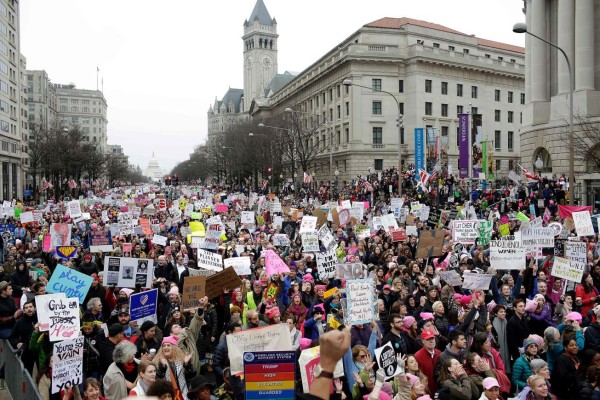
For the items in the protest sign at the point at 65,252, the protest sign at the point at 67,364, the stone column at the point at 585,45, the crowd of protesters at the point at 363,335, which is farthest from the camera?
the stone column at the point at 585,45

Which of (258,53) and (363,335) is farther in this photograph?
(258,53)

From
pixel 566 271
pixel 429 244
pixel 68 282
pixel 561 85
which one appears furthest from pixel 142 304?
pixel 561 85

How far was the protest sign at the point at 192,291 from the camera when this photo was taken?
9.75 meters

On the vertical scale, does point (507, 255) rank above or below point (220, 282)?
above

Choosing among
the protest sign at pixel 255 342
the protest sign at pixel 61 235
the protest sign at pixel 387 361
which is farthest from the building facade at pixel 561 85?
the protest sign at pixel 255 342

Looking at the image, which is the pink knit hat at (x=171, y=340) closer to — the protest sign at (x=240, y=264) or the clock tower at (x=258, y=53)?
the protest sign at (x=240, y=264)

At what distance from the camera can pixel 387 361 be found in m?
7.27

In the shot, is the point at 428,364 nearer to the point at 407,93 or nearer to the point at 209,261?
the point at 209,261

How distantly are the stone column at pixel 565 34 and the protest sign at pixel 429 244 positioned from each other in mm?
24089

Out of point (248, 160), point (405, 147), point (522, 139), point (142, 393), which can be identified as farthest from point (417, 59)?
point (142, 393)

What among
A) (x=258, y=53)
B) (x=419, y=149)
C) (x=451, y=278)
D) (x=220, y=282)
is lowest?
(x=451, y=278)

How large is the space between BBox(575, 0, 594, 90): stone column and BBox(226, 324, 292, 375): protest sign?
31.9 metres

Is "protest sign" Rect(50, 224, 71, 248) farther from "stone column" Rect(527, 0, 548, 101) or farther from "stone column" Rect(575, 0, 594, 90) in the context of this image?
"stone column" Rect(527, 0, 548, 101)

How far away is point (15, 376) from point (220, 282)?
3371mm
